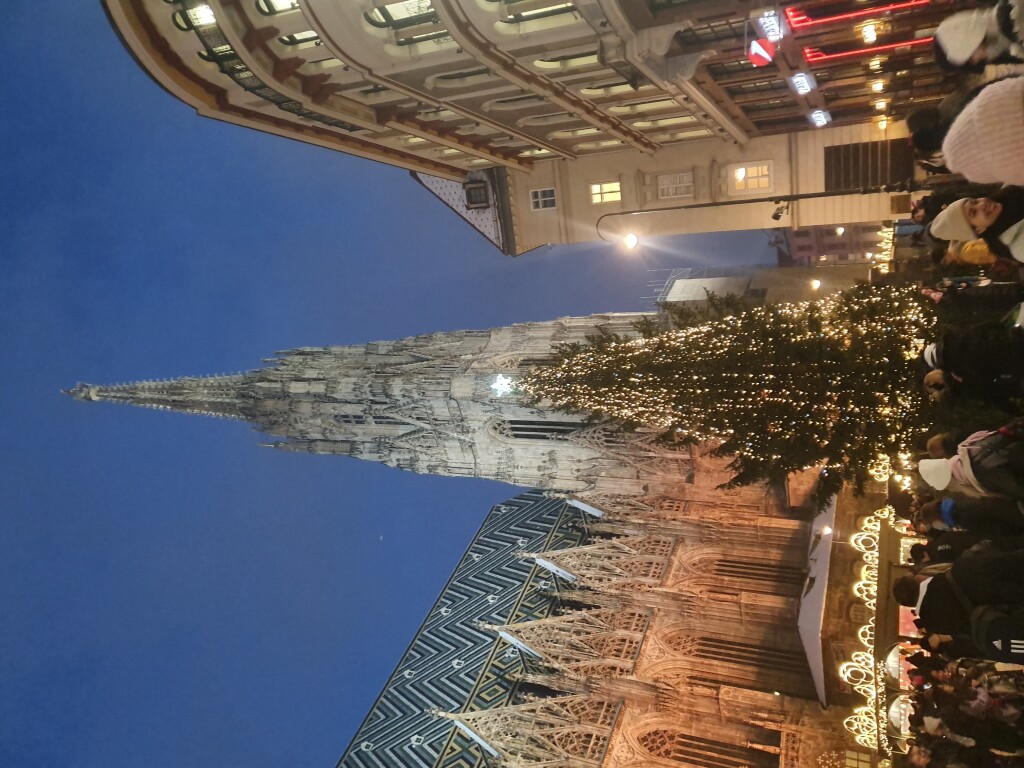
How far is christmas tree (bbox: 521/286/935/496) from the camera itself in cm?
1684

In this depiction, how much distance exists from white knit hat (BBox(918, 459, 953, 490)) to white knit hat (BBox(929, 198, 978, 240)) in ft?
→ 7.70

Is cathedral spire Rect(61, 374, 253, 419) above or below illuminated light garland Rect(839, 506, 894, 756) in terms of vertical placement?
above

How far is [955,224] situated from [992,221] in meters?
0.32

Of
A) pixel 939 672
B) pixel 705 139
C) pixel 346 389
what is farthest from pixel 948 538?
pixel 346 389

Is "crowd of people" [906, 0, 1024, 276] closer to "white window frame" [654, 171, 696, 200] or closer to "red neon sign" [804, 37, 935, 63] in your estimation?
"red neon sign" [804, 37, 935, 63]

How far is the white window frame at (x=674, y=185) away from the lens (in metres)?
26.7

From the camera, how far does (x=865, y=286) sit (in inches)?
687

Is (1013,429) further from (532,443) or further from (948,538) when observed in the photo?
(532,443)

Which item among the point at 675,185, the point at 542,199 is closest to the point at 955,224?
the point at 675,185

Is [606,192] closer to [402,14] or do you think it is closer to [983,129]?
[402,14]

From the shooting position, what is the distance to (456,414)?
35125mm

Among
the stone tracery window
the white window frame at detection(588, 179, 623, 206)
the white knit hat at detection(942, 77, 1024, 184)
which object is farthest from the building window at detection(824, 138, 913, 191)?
the white knit hat at detection(942, 77, 1024, 184)

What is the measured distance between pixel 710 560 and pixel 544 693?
7837 millimetres

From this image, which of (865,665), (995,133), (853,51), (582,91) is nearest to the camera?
(995,133)
